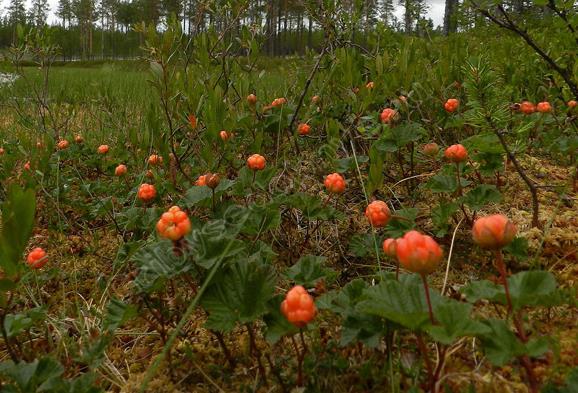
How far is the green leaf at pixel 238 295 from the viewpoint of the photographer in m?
0.93

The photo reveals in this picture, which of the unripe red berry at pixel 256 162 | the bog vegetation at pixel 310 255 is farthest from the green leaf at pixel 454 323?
the unripe red berry at pixel 256 162

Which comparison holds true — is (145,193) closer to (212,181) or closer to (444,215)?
(212,181)

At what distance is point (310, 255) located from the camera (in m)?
1.10

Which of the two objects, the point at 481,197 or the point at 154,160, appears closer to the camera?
the point at 481,197

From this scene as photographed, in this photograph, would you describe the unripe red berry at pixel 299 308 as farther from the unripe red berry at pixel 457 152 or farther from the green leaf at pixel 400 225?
the unripe red berry at pixel 457 152

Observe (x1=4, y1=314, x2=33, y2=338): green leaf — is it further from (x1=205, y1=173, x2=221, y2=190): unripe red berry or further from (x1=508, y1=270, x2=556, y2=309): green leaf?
(x1=508, y1=270, x2=556, y2=309): green leaf

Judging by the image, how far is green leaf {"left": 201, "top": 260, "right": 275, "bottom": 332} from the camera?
93cm

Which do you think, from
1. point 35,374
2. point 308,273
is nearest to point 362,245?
point 308,273

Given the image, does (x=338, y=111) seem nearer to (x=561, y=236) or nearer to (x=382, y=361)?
(x=561, y=236)

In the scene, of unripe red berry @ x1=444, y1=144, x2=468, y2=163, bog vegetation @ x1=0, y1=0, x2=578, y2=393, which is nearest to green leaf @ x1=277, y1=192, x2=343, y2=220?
bog vegetation @ x1=0, y1=0, x2=578, y2=393

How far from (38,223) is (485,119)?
188cm

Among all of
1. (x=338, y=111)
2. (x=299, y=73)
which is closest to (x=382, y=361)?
(x=338, y=111)

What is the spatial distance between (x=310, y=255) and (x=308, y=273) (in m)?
0.04

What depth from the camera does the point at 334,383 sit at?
954 mm
